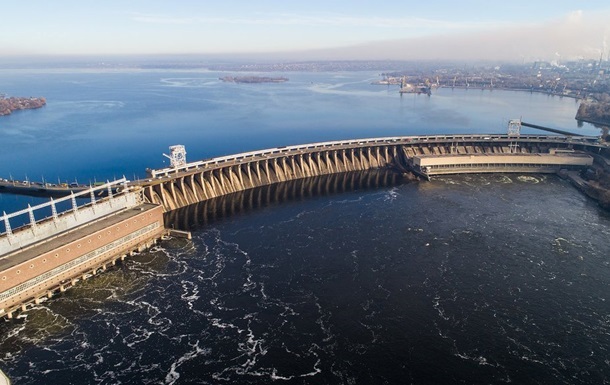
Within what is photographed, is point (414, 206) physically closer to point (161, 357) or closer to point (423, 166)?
point (423, 166)

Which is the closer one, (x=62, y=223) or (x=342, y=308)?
(x=342, y=308)

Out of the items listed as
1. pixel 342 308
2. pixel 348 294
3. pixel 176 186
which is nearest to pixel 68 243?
pixel 176 186

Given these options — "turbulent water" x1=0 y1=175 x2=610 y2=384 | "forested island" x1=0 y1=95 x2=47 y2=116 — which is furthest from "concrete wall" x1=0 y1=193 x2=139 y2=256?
"forested island" x1=0 y1=95 x2=47 y2=116

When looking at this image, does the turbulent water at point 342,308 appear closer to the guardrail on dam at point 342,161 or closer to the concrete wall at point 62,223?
the concrete wall at point 62,223

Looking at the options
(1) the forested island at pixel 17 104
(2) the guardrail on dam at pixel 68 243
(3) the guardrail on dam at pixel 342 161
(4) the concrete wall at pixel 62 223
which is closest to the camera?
(2) the guardrail on dam at pixel 68 243

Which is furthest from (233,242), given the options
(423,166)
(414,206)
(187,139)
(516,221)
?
(187,139)

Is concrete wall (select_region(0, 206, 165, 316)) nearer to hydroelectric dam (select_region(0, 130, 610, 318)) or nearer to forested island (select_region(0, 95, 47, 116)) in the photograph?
hydroelectric dam (select_region(0, 130, 610, 318))

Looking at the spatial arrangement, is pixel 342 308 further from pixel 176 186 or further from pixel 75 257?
pixel 176 186

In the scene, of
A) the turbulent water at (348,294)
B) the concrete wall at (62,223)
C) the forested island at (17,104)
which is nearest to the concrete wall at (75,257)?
the turbulent water at (348,294)
